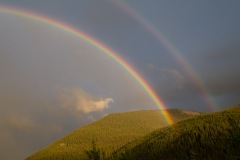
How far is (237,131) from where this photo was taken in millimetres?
52188

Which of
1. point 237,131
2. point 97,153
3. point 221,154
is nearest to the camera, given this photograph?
point 237,131

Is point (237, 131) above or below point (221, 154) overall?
below

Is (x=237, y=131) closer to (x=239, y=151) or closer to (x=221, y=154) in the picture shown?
(x=239, y=151)

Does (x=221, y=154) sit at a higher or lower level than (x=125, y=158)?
higher

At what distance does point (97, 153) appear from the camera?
7119 cm

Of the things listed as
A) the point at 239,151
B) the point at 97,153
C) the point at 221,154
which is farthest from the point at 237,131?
the point at 221,154

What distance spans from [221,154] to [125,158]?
4933 inches

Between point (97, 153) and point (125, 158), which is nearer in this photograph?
point (97, 153)

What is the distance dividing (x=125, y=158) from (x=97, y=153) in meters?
19.9

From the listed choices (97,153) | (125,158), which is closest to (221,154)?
(125,158)

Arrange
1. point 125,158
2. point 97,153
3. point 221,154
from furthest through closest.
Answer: point 221,154 < point 125,158 < point 97,153

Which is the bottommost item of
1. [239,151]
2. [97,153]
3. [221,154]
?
[239,151]

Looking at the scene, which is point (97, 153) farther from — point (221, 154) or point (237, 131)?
point (221, 154)

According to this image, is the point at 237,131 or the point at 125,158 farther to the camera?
the point at 125,158
